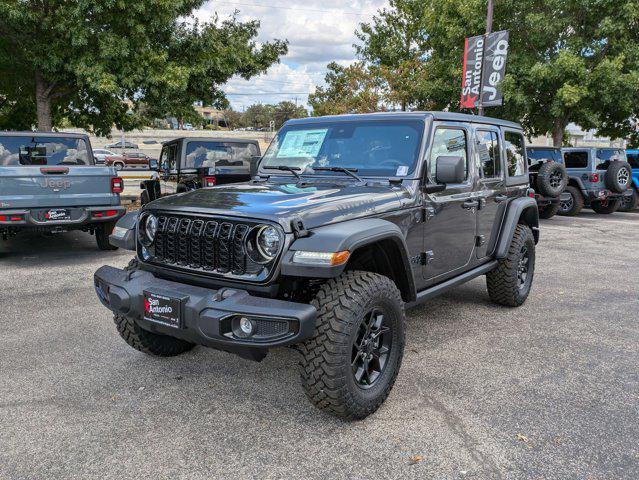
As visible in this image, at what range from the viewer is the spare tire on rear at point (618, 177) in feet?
42.3

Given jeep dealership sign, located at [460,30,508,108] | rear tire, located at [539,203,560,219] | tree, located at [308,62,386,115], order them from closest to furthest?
rear tire, located at [539,203,560,219], jeep dealership sign, located at [460,30,508,108], tree, located at [308,62,386,115]

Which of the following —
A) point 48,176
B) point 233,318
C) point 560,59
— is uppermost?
point 560,59

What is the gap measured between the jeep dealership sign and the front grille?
14.4 m

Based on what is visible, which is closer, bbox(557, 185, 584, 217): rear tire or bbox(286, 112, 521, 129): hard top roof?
bbox(286, 112, 521, 129): hard top roof

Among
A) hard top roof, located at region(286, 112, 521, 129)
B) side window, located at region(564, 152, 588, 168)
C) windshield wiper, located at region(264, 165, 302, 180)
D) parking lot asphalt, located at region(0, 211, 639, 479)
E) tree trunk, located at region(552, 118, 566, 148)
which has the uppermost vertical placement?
tree trunk, located at region(552, 118, 566, 148)

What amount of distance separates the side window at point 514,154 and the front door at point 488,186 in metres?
0.24

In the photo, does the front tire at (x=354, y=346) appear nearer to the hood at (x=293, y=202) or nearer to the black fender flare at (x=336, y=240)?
the black fender flare at (x=336, y=240)

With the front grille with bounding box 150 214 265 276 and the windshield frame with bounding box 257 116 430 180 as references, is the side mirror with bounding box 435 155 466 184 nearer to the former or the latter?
the windshield frame with bounding box 257 116 430 180

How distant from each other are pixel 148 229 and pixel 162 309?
2.60 feet

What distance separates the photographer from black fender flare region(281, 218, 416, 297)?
2.75 metres

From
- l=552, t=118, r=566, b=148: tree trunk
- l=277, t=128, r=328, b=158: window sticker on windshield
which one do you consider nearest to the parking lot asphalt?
l=277, t=128, r=328, b=158: window sticker on windshield

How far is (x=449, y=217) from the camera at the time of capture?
4.11m

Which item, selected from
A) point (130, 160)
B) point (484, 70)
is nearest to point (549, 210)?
point (484, 70)

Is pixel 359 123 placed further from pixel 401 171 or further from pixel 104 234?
pixel 104 234
